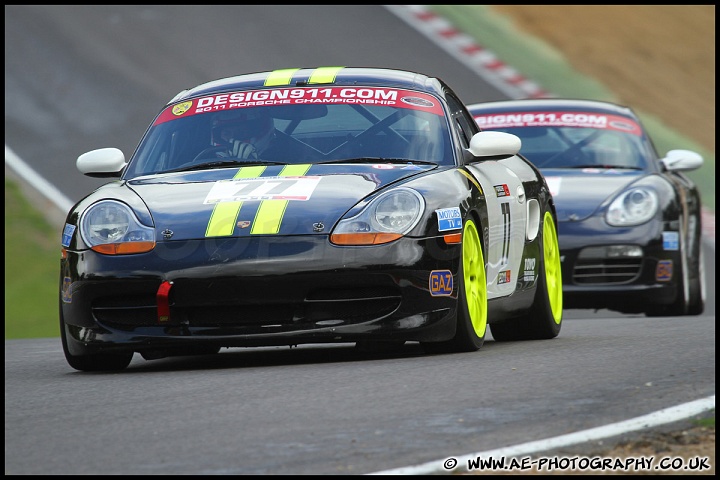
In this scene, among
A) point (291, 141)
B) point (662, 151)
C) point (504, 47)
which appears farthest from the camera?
point (504, 47)

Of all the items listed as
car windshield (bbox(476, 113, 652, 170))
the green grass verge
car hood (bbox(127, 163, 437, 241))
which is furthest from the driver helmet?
the green grass verge

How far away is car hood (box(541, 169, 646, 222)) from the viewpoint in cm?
1019

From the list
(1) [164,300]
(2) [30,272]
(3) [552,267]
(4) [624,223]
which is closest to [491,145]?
(3) [552,267]

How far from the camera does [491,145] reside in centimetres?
717

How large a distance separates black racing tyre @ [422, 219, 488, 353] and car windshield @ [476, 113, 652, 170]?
14.1 feet

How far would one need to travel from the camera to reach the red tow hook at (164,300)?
6.24 metres

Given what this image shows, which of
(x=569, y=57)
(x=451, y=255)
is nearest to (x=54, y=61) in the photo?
(x=569, y=57)

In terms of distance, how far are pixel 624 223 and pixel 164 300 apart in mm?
4704

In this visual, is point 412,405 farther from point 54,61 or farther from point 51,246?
point 54,61

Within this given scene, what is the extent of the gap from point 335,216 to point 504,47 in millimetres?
18150

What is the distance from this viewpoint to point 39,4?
80.9ft

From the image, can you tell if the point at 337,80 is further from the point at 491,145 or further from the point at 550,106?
the point at 550,106

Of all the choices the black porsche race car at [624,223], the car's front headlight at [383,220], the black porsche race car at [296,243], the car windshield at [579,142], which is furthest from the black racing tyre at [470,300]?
the car windshield at [579,142]

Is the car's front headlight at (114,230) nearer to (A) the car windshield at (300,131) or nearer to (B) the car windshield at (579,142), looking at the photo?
(A) the car windshield at (300,131)
